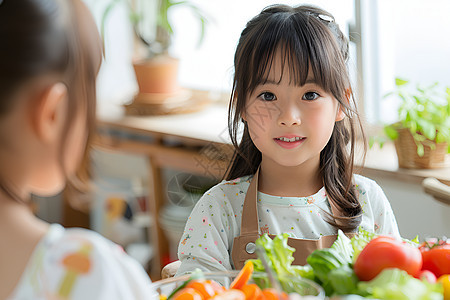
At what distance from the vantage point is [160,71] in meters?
2.96

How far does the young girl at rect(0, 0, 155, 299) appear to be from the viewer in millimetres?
597

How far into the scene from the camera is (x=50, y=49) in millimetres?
606

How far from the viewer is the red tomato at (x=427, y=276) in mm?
750

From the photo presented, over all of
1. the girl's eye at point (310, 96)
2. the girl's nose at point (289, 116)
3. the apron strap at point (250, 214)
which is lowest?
the apron strap at point (250, 214)

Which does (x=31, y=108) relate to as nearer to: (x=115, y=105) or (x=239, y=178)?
(x=239, y=178)

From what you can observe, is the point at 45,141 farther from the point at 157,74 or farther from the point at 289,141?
the point at 157,74

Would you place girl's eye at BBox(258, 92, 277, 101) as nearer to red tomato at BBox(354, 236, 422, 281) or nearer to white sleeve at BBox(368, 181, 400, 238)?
white sleeve at BBox(368, 181, 400, 238)

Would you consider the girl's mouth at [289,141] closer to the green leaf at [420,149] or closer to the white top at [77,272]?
the white top at [77,272]

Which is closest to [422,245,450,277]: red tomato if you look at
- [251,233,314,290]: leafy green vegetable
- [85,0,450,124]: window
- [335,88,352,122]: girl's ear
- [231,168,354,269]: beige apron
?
[251,233,314,290]: leafy green vegetable

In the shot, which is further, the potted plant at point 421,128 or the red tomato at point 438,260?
the potted plant at point 421,128

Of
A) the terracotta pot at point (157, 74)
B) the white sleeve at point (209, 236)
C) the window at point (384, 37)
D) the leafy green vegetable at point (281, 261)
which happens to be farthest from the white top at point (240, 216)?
the terracotta pot at point (157, 74)

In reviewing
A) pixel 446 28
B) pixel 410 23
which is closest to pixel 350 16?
pixel 410 23

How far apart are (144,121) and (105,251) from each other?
93.0 inches

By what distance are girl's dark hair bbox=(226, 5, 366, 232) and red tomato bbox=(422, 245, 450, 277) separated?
38cm
